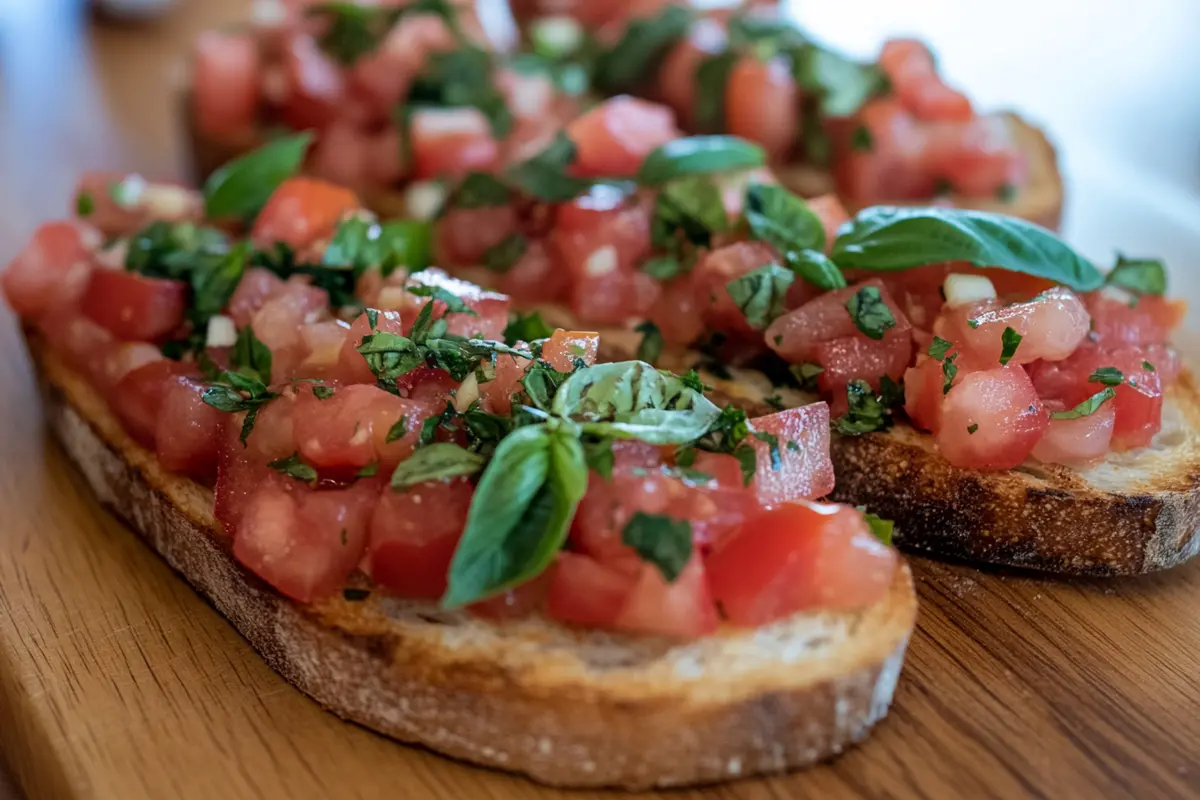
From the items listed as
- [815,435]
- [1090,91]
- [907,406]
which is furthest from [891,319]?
[1090,91]

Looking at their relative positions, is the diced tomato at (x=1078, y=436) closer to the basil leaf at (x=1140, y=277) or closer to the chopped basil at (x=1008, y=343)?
the chopped basil at (x=1008, y=343)

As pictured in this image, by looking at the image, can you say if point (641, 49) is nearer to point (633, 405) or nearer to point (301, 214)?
point (301, 214)

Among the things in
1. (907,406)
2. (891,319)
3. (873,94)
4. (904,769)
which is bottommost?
(904,769)

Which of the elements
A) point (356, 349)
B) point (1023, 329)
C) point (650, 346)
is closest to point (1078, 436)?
point (1023, 329)

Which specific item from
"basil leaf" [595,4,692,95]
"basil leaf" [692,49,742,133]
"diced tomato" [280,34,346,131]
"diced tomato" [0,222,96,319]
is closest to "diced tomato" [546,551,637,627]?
"diced tomato" [0,222,96,319]

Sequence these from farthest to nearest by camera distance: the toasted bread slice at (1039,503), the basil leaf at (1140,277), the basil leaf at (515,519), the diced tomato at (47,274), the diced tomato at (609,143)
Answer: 1. the diced tomato at (609,143)
2. the diced tomato at (47,274)
3. the basil leaf at (1140,277)
4. the toasted bread slice at (1039,503)
5. the basil leaf at (515,519)

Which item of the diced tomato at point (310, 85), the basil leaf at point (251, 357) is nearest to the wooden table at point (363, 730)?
the basil leaf at point (251, 357)

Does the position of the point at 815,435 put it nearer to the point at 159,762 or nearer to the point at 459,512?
the point at 459,512

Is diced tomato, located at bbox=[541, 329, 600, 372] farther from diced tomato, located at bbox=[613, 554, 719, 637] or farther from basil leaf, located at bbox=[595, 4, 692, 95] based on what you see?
basil leaf, located at bbox=[595, 4, 692, 95]
